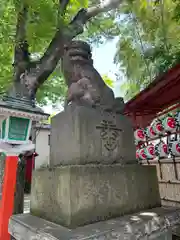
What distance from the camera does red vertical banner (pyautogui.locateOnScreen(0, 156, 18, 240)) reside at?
402 centimetres

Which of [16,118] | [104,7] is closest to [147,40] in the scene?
[104,7]

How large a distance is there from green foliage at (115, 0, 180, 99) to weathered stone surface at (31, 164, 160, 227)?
3954 mm

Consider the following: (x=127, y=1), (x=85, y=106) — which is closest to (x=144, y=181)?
(x=85, y=106)

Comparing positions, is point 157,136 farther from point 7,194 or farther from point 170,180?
point 7,194

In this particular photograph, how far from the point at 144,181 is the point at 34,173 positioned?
5.18 ft

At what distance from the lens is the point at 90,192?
2025 mm

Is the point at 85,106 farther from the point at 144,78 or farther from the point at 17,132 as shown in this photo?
the point at 144,78

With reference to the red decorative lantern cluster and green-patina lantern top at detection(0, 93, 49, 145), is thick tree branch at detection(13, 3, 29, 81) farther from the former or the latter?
the red decorative lantern cluster

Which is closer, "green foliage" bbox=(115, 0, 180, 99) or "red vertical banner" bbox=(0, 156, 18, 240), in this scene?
"red vertical banner" bbox=(0, 156, 18, 240)

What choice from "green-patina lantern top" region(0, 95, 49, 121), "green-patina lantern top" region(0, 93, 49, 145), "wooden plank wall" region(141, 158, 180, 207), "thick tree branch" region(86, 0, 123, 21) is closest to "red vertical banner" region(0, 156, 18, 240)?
"green-patina lantern top" region(0, 93, 49, 145)

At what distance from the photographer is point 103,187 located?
2.13 m

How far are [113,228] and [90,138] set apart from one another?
104cm

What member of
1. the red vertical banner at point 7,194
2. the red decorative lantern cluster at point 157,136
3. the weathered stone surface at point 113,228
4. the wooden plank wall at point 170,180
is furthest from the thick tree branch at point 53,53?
the wooden plank wall at point 170,180

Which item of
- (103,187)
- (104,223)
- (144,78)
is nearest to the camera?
(104,223)
